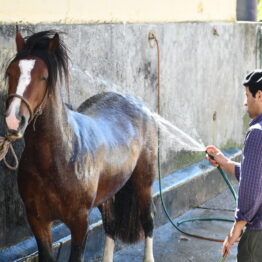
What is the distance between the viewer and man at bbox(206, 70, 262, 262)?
4029 mm

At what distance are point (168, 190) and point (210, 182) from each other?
1366mm

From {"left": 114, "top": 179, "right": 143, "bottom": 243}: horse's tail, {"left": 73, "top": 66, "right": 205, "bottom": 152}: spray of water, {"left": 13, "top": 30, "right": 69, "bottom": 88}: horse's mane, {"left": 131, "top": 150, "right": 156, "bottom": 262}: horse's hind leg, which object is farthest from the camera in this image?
{"left": 73, "top": 66, "right": 205, "bottom": 152}: spray of water

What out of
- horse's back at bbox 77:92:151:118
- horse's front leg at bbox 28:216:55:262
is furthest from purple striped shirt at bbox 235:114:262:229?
horse's back at bbox 77:92:151:118

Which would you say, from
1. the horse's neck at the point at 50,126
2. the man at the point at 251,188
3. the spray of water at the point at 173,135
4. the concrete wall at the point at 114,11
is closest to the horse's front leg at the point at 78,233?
the horse's neck at the point at 50,126

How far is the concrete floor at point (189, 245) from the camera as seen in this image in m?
6.72

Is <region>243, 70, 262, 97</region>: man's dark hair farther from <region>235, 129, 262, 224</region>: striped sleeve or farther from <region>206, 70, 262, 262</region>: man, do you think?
<region>235, 129, 262, 224</region>: striped sleeve

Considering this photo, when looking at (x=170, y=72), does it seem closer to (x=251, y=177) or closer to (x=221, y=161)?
(x=221, y=161)

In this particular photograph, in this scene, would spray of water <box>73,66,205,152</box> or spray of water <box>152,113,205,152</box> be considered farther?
spray of water <box>152,113,205,152</box>

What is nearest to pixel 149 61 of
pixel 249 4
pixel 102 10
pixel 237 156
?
pixel 102 10

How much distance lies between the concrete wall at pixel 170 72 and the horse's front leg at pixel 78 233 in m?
1.05

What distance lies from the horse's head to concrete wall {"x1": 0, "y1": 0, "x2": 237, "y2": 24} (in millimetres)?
1234

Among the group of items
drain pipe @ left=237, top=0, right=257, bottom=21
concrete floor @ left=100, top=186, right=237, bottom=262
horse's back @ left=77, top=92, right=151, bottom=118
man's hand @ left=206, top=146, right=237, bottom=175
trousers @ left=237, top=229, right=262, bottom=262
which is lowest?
concrete floor @ left=100, top=186, right=237, bottom=262

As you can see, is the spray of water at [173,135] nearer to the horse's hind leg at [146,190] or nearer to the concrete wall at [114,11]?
the concrete wall at [114,11]

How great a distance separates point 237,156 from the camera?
32.7 ft
